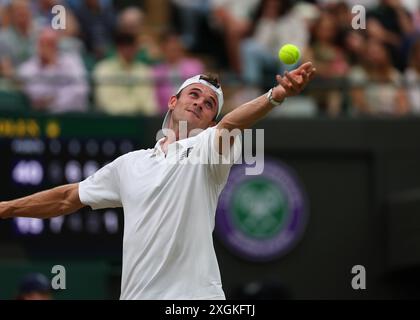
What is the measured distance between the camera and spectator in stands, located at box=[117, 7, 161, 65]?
1448cm

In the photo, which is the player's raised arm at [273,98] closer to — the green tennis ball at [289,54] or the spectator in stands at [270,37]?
the green tennis ball at [289,54]

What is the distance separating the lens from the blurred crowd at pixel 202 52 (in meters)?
13.6

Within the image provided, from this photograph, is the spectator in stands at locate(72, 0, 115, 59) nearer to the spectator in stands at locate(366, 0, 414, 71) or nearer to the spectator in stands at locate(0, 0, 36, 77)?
the spectator in stands at locate(0, 0, 36, 77)

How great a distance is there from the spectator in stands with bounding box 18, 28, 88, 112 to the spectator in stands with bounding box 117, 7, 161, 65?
40.2 inches

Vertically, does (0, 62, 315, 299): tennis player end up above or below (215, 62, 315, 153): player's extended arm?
below

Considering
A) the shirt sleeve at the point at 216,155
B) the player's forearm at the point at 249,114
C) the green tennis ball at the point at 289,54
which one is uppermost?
the green tennis ball at the point at 289,54

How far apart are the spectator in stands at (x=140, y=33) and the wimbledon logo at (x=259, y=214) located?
6.76 ft

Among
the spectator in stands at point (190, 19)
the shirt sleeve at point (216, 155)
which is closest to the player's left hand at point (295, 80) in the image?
the shirt sleeve at point (216, 155)

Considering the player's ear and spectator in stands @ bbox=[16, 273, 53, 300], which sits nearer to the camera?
the player's ear

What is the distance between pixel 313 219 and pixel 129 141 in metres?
2.25

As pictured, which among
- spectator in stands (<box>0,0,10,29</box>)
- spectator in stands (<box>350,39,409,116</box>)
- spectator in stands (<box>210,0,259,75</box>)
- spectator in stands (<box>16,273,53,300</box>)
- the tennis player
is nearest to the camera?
the tennis player

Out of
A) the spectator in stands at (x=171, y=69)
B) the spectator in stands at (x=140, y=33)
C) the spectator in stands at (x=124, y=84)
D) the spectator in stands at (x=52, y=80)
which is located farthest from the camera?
the spectator in stands at (x=140, y=33)

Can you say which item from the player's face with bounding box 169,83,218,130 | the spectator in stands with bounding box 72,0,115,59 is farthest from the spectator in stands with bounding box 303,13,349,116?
the player's face with bounding box 169,83,218,130

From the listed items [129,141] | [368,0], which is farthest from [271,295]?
[368,0]
